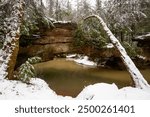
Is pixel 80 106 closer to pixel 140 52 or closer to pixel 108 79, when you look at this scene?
pixel 108 79

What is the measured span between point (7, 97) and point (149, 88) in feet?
18.9

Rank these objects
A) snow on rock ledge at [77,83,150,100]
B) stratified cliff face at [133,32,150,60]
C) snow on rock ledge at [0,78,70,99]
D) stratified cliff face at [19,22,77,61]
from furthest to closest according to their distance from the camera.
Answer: stratified cliff face at [133,32,150,60]
stratified cliff face at [19,22,77,61]
snow on rock ledge at [0,78,70,99]
snow on rock ledge at [77,83,150,100]

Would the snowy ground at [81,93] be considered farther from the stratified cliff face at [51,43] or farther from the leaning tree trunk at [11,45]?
the stratified cliff face at [51,43]

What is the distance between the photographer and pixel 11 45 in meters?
11.5

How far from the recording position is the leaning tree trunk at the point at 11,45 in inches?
443

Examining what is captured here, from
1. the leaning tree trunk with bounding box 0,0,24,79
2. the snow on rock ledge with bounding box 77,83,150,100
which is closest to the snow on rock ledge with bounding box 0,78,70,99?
the leaning tree trunk with bounding box 0,0,24,79

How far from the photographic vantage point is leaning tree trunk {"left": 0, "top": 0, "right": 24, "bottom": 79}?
11.3 metres

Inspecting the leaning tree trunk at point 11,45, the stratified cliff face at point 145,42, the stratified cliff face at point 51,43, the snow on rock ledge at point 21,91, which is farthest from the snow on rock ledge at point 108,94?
the stratified cliff face at point 145,42

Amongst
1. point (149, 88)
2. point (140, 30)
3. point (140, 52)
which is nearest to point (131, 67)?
point (149, 88)

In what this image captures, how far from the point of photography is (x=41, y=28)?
58.5 ft

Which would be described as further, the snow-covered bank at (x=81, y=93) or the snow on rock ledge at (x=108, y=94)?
the snow-covered bank at (x=81, y=93)

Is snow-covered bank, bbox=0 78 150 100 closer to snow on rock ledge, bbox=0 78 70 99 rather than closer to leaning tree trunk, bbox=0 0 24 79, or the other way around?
snow on rock ledge, bbox=0 78 70 99

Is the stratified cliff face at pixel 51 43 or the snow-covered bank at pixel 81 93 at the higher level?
the stratified cliff face at pixel 51 43

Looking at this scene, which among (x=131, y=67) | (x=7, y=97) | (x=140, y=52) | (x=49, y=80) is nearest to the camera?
(x=7, y=97)
